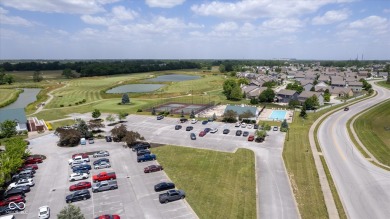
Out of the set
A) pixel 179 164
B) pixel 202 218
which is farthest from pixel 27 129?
pixel 202 218

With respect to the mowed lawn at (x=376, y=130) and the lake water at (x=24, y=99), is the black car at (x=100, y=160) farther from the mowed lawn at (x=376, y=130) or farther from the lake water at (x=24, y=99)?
the lake water at (x=24, y=99)

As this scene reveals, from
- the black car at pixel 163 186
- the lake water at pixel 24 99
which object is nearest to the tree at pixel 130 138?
the black car at pixel 163 186

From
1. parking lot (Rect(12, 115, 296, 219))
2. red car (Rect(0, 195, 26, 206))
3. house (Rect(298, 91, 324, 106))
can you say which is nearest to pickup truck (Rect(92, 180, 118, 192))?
parking lot (Rect(12, 115, 296, 219))

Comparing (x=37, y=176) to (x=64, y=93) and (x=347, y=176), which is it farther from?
(x=64, y=93)

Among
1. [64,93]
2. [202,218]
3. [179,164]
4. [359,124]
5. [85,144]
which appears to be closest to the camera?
[202,218]

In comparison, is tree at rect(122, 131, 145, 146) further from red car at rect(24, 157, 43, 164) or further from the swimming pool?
the swimming pool

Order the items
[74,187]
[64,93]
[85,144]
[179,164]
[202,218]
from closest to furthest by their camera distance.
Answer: [202,218]
[74,187]
[179,164]
[85,144]
[64,93]
